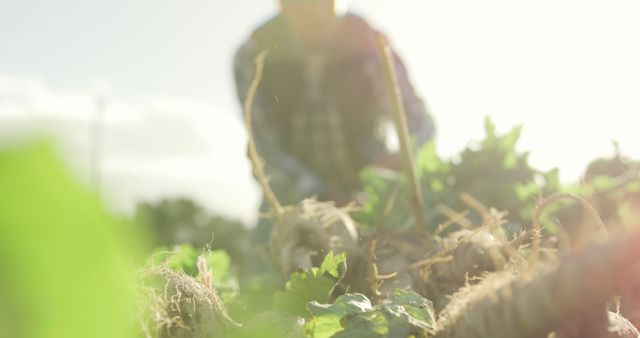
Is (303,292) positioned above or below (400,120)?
→ below

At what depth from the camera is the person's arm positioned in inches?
176

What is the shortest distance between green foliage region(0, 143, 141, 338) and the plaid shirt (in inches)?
185

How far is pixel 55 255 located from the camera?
234 mm

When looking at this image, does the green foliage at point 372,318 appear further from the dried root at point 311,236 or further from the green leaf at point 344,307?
the dried root at point 311,236

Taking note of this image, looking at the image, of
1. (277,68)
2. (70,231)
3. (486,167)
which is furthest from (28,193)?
(277,68)

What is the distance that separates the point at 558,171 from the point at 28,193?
1549 millimetres

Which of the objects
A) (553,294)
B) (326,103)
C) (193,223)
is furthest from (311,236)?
(193,223)

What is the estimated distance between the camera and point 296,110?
18.2ft

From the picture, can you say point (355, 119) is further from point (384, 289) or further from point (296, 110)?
point (384, 289)

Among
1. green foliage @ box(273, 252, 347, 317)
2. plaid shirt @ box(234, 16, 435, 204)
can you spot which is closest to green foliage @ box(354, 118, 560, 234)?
green foliage @ box(273, 252, 347, 317)

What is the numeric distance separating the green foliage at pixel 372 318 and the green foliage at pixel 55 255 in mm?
475

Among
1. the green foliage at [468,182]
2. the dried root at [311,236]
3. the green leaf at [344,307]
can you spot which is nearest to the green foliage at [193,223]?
the green foliage at [468,182]

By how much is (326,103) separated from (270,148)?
26.7 inches

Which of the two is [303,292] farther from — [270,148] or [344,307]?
[270,148]
